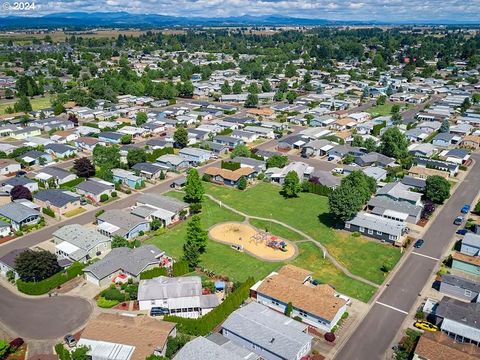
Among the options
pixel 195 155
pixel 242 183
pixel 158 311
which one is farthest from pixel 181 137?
pixel 158 311

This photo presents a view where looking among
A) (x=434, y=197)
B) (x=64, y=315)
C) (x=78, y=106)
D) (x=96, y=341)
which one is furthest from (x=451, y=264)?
(x=78, y=106)

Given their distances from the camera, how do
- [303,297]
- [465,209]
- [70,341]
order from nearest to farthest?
[70,341] → [303,297] → [465,209]

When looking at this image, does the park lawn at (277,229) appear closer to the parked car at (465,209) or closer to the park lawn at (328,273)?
the park lawn at (328,273)

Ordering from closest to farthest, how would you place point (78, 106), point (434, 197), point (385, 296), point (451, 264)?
point (385, 296), point (451, 264), point (434, 197), point (78, 106)

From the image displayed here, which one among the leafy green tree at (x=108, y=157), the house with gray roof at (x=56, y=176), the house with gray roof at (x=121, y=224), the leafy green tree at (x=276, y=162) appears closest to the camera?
the house with gray roof at (x=121, y=224)

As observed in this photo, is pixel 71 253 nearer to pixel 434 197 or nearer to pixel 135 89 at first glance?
pixel 434 197

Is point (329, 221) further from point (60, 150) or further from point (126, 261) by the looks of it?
point (60, 150)

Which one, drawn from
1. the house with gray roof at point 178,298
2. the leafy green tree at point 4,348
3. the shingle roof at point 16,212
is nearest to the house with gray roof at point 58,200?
the shingle roof at point 16,212
